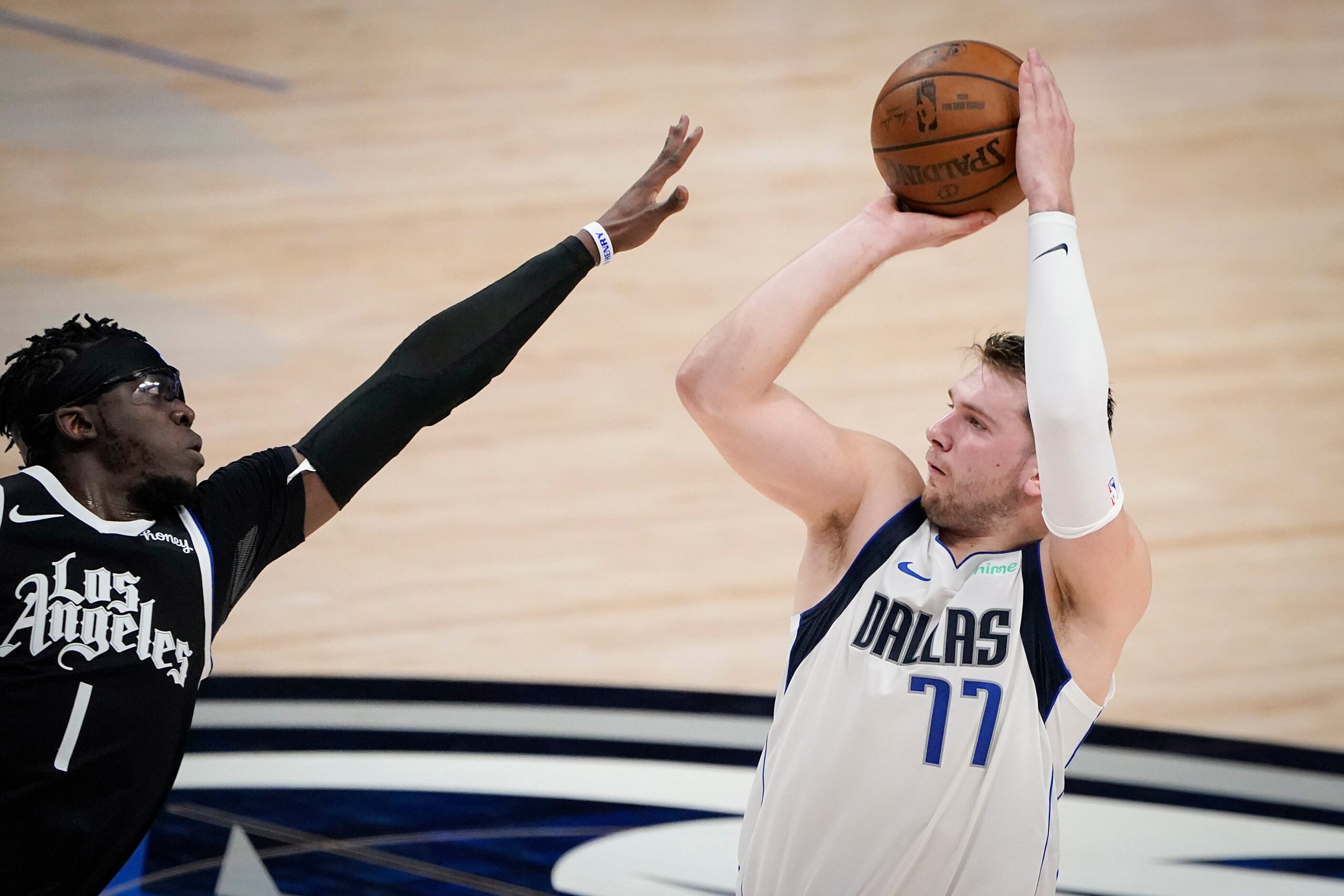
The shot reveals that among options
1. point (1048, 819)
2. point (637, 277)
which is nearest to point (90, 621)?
point (1048, 819)

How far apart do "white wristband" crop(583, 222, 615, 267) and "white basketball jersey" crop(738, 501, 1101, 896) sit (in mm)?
886

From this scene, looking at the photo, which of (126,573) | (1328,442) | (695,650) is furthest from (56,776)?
(1328,442)

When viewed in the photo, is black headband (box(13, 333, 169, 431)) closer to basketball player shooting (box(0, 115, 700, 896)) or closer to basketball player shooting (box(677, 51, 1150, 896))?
basketball player shooting (box(0, 115, 700, 896))

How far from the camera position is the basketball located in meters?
2.52

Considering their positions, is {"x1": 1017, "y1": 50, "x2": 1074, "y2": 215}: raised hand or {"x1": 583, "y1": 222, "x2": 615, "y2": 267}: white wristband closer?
{"x1": 1017, "y1": 50, "x2": 1074, "y2": 215}: raised hand

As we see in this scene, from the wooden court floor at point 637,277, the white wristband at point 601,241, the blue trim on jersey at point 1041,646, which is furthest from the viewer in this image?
the wooden court floor at point 637,277

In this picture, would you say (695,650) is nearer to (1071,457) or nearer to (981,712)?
(981,712)

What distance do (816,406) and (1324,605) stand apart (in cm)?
197

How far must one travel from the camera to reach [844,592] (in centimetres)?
242

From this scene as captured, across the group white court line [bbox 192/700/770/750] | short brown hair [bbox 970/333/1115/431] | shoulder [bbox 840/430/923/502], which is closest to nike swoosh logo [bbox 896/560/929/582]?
shoulder [bbox 840/430/923/502]

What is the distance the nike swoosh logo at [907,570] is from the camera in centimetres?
239

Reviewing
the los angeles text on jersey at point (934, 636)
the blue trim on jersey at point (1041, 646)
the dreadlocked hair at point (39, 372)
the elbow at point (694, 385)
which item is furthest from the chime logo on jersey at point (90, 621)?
the blue trim on jersey at point (1041, 646)

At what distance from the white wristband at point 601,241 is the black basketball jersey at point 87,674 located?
976mm

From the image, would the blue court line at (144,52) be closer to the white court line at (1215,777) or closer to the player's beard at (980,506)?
the white court line at (1215,777)
